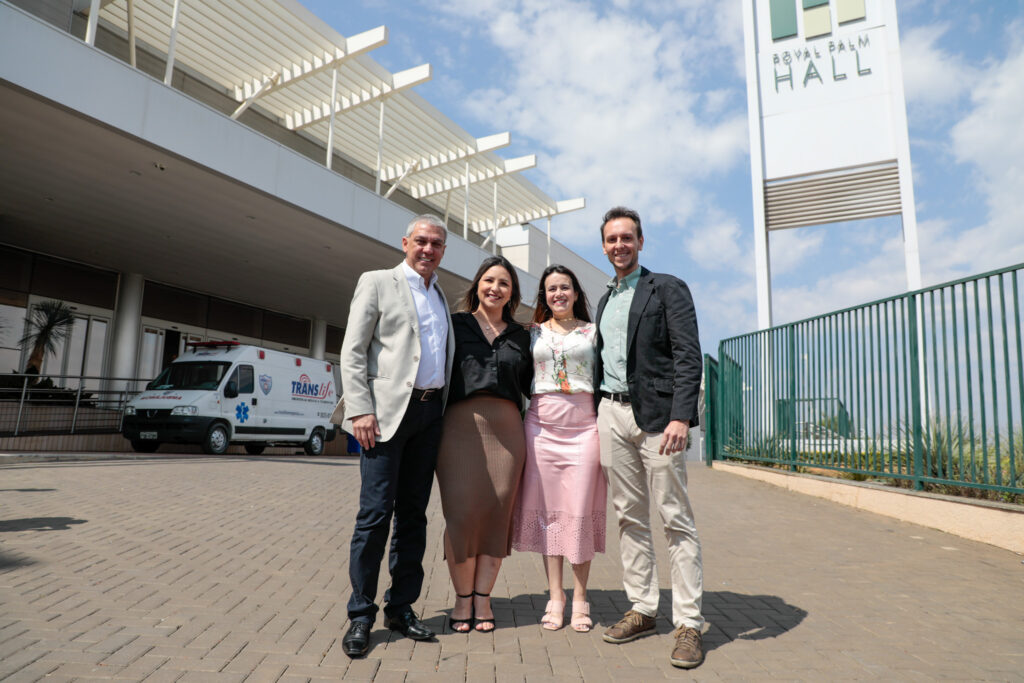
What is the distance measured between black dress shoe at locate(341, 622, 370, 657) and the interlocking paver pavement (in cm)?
5

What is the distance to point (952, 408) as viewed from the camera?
224 inches

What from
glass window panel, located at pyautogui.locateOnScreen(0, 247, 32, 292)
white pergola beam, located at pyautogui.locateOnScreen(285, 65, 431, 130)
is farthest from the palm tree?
white pergola beam, located at pyautogui.locateOnScreen(285, 65, 431, 130)

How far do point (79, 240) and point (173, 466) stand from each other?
1020cm

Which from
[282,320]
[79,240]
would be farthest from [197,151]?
[282,320]

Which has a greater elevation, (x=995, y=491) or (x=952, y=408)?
(x=952, y=408)

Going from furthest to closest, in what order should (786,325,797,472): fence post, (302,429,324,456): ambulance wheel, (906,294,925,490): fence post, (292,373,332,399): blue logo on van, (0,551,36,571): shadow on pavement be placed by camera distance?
(302,429,324,456): ambulance wheel, (292,373,332,399): blue logo on van, (786,325,797,472): fence post, (906,294,925,490): fence post, (0,551,36,571): shadow on pavement

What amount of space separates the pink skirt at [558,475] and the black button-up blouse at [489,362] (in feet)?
0.59

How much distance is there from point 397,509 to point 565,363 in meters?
1.11

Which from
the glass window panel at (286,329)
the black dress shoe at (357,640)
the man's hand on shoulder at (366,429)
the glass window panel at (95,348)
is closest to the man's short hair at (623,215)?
the man's hand on shoulder at (366,429)

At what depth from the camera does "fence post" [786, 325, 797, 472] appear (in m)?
8.62

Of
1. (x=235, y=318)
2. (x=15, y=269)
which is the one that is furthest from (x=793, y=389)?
(x=235, y=318)

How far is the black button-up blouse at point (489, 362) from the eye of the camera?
3.38 m

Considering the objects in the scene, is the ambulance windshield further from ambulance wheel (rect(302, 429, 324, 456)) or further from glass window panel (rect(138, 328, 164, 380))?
glass window panel (rect(138, 328, 164, 380))

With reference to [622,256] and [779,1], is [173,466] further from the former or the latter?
[779,1]
